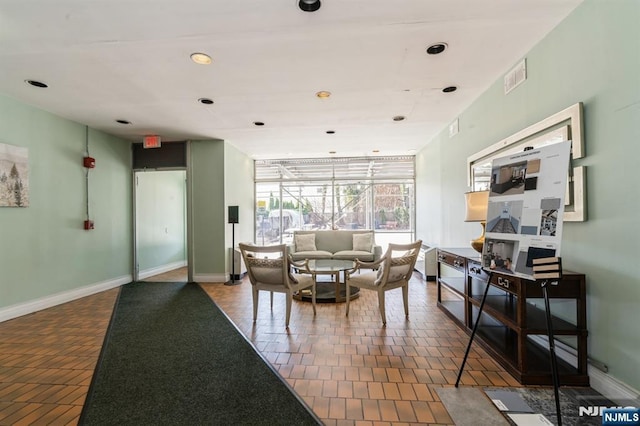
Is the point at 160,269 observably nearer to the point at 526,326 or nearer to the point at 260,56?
the point at 260,56

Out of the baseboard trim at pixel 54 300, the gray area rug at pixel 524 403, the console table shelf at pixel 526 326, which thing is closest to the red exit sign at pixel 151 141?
the baseboard trim at pixel 54 300

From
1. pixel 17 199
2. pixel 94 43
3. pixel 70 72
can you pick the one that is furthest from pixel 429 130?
pixel 17 199

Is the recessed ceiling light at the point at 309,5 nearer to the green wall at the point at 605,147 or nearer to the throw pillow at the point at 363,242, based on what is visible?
the green wall at the point at 605,147

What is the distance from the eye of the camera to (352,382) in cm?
185

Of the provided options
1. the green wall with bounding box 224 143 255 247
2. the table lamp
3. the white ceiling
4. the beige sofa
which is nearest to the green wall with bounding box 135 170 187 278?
the green wall with bounding box 224 143 255 247

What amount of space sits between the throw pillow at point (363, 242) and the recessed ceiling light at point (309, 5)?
4.33 m

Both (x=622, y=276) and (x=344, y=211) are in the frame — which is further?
(x=344, y=211)

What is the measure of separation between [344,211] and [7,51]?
5.81m

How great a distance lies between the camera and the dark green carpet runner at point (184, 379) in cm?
154

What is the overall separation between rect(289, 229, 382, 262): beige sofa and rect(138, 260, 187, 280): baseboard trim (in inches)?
105

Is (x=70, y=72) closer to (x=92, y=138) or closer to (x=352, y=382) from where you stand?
(x=92, y=138)

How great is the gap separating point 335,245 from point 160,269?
3.56 meters

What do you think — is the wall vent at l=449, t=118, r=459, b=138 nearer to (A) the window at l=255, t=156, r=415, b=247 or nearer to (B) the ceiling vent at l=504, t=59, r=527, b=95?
(B) the ceiling vent at l=504, t=59, r=527, b=95

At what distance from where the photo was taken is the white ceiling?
5.86ft
